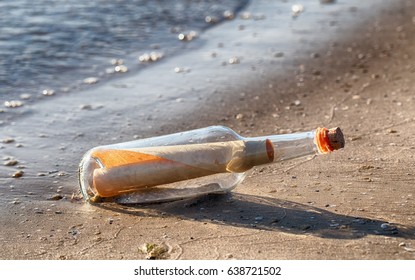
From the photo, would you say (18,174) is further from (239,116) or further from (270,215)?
(239,116)

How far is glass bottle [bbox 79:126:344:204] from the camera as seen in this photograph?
3.25 meters

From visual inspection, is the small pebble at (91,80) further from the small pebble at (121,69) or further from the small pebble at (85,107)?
the small pebble at (85,107)

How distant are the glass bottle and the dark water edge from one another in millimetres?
2054

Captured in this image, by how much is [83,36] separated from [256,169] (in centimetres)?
369

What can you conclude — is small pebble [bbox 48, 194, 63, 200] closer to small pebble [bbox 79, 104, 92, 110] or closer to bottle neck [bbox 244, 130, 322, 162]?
bottle neck [bbox 244, 130, 322, 162]

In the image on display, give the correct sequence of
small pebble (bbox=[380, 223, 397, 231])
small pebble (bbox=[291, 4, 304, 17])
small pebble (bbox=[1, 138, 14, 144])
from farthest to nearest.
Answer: small pebble (bbox=[291, 4, 304, 17]) → small pebble (bbox=[1, 138, 14, 144]) → small pebble (bbox=[380, 223, 397, 231])

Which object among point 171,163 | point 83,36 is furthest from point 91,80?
point 171,163

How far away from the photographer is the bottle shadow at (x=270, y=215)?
118 inches

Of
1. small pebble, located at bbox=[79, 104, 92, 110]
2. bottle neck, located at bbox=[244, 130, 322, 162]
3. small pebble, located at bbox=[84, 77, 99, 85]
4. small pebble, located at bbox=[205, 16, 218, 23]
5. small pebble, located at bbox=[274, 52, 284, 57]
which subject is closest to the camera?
bottle neck, located at bbox=[244, 130, 322, 162]

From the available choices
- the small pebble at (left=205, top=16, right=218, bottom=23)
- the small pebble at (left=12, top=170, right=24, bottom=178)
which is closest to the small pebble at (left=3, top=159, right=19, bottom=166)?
the small pebble at (left=12, top=170, right=24, bottom=178)

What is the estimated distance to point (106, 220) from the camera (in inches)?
130

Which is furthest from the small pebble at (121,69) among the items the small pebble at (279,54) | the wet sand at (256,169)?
the small pebble at (279,54)

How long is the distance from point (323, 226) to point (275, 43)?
156 inches

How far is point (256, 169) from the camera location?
3795 mm
